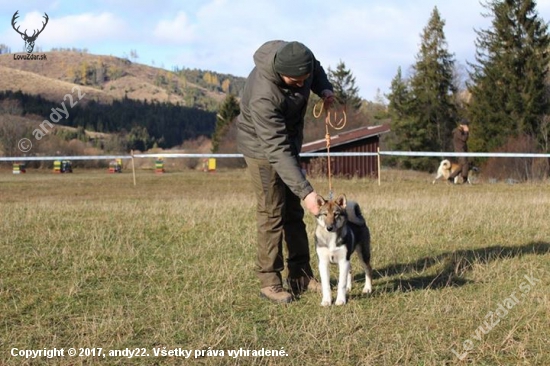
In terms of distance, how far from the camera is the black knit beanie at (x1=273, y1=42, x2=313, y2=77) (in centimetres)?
530

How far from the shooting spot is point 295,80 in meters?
5.48

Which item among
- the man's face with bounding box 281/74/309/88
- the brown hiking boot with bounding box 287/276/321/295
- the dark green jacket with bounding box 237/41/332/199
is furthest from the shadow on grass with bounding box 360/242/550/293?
the man's face with bounding box 281/74/309/88

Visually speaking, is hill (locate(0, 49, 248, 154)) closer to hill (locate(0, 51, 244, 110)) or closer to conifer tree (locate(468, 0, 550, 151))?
hill (locate(0, 51, 244, 110))

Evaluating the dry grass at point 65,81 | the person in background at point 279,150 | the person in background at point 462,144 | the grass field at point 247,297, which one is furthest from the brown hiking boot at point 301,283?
the dry grass at point 65,81

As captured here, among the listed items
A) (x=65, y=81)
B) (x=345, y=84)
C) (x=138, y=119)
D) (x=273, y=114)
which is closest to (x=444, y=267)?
(x=273, y=114)

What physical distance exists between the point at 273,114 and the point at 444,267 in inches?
120

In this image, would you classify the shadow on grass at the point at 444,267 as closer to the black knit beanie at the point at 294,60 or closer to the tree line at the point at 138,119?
the black knit beanie at the point at 294,60

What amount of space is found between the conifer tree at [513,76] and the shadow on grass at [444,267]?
3162 cm

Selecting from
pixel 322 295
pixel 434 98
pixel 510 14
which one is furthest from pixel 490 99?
pixel 322 295

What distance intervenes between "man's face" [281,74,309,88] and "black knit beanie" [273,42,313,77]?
0.19ft

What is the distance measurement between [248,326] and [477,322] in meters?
1.85

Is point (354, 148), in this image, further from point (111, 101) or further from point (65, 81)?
point (65, 81)

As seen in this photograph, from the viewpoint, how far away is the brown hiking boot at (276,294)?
5.82m

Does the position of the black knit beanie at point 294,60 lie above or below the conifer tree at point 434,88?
below
